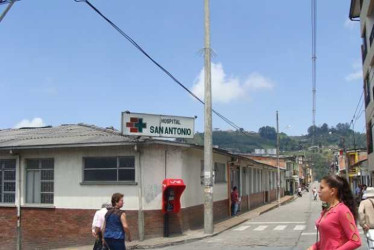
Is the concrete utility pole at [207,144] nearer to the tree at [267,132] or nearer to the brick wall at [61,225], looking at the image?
the brick wall at [61,225]

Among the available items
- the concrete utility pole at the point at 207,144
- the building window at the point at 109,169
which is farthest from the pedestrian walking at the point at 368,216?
the concrete utility pole at the point at 207,144

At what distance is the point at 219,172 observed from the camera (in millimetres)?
24516

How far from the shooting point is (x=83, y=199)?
682 inches

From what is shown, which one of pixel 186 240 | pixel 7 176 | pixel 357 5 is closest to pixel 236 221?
pixel 186 240

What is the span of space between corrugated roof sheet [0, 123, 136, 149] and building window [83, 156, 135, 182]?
0.73 m

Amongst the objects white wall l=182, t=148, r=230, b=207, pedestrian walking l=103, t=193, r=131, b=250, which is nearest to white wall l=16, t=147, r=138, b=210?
white wall l=182, t=148, r=230, b=207

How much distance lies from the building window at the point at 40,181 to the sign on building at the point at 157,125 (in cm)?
393

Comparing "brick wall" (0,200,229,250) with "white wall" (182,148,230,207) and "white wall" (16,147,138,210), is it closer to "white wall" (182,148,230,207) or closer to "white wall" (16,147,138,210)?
"white wall" (16,147,138,210)

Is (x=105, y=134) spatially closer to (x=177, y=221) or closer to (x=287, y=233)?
(x=177, y=221)

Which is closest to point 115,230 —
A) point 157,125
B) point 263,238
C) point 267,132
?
point 157,125

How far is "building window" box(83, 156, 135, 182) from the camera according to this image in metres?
16.8

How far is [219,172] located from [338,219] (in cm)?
2016

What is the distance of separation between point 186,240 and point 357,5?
23.4 m

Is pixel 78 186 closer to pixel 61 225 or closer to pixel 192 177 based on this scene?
pixel 61 225
